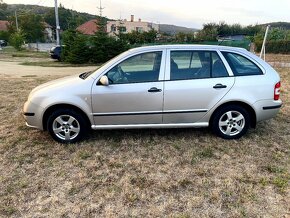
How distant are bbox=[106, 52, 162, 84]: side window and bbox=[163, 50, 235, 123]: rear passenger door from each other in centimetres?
20

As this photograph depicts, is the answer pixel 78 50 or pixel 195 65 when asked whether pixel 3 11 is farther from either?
pixel 195 65

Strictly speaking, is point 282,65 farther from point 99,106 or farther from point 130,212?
point 130,212

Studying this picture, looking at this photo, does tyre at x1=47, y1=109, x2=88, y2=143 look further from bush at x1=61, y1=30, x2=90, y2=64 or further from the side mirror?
bush at x1=61, y1=30, x2=90, y2=64

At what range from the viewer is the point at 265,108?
4398 millimetres

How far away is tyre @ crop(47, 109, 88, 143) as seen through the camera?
4.24 meters

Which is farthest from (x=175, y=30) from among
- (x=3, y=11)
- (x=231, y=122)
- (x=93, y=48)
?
(x=231, y=122)

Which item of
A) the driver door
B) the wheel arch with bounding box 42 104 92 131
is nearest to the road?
the wheel arch with bounding box 42 104 92 131

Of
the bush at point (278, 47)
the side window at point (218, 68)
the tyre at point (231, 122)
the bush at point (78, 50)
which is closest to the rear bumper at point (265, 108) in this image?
the tyre at point (231, 122)

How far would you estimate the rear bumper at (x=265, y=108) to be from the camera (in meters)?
4.36

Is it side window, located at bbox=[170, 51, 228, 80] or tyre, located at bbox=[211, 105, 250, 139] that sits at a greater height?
side window, located at bbox=[170, 51, 228, 80]

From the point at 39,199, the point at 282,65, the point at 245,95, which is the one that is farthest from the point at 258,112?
the point at 282,65

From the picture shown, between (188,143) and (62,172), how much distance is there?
6.53ft

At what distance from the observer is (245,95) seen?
4.30 metres

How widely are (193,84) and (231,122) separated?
3.04ft
